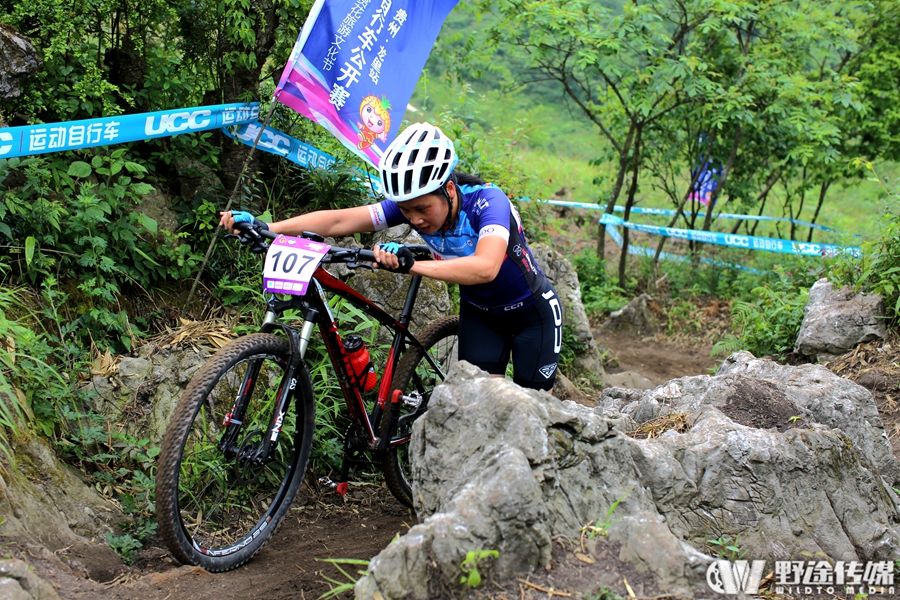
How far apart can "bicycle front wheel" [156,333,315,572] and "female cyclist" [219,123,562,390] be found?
75 centimetres

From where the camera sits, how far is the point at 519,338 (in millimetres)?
4078

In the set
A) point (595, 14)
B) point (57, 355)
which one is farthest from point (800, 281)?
point (57, 355)

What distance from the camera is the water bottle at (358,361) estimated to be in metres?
3.81

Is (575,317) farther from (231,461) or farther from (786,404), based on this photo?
(231,461)

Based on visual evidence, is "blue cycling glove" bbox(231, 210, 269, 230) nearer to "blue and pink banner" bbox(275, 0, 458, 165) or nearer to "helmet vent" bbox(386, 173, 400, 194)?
"helmet vent" bbox(386, 173, 400, 194)

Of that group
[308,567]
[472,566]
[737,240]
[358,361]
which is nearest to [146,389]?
[358,361]

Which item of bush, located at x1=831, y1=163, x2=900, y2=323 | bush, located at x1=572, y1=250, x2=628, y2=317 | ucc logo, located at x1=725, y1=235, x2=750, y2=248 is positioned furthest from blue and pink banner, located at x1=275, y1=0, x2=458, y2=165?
ucc logo, located at x1=725, y1=235, x2=750, y2=248

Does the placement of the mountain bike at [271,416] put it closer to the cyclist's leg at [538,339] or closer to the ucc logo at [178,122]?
the cyclist's leg at [538,339]

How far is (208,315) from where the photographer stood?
4.66 metres

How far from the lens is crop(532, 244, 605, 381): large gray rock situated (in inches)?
278

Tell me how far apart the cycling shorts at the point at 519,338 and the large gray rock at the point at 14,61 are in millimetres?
2888

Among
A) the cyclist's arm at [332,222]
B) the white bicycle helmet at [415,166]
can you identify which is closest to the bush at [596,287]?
the cyclist's arm at [332,222]

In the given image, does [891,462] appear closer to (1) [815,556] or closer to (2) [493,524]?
(1) [815,556]

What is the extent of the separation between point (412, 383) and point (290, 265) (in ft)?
4.46
